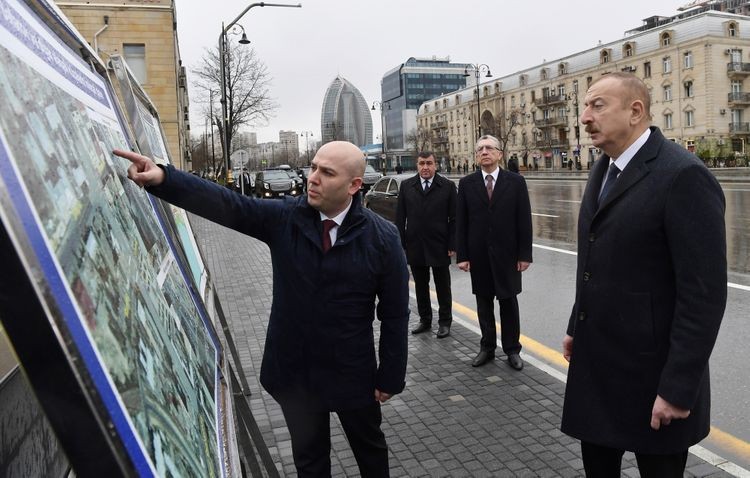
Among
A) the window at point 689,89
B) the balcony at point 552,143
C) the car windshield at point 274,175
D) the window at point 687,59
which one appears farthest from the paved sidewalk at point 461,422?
the balcony at point 552,143

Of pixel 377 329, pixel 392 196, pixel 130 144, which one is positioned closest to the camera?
pixel 130 144

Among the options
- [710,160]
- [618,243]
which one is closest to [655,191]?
[618,243]

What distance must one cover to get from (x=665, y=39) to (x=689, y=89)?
6095 mm

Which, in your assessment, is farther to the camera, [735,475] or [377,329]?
[377,329]

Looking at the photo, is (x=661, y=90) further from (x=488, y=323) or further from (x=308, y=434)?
(x=308, y=434)

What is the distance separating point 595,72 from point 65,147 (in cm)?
7822

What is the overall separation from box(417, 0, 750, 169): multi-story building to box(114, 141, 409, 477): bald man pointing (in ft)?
161

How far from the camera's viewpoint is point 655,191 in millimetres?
2268

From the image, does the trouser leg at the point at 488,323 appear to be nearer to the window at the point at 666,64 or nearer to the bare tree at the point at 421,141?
the window at the point at 666,64

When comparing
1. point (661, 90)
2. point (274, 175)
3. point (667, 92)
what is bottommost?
point (274, 175)

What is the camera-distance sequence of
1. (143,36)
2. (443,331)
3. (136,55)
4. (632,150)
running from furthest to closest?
1. (136,55)
2. (143,36)
3. (443,331)
4. (632,150)

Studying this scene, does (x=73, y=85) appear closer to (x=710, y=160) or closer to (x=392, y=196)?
(x=392, y=196)

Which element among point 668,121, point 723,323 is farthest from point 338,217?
point 668,121

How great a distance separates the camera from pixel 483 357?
17.5 feet
